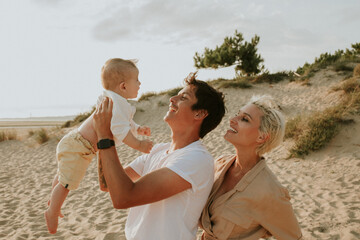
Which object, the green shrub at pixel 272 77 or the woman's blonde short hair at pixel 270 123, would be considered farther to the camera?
the green shrub at pixel 272 77

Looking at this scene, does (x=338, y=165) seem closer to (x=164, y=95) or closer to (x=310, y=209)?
(x=310, y=209)

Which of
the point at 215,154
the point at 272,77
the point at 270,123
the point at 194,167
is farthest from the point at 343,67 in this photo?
the point at 194,167

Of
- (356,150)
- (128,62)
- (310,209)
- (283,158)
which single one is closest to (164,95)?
(283,158)

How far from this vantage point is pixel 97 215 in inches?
254

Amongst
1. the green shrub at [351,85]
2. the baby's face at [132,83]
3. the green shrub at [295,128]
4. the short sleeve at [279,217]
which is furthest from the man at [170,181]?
the green shrub at [351,85]

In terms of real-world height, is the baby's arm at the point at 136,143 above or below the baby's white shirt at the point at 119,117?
below

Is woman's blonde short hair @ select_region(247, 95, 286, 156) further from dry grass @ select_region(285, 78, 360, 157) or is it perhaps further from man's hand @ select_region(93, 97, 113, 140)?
dry grass @ select_region(285, 78, 360, 157)

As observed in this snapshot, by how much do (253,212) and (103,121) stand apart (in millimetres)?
1207

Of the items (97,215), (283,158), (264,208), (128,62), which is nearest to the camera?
(264,208)

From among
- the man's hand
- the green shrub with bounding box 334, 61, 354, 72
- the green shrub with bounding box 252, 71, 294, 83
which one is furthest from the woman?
the green shrub with bounding box 252, 71, 294, 83

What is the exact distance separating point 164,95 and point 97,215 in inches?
500

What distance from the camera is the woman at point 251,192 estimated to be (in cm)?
210

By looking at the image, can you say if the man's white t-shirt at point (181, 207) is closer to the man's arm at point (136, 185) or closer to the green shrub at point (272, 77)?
the man's arm at point (136, 185)

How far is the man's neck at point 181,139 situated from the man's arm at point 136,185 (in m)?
0.43
